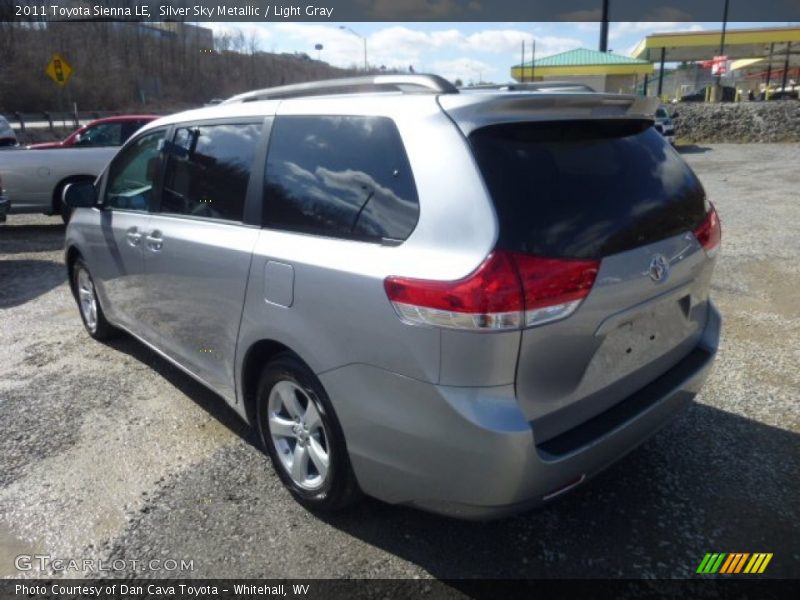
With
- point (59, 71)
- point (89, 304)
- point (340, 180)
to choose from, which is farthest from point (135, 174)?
point (59, 71)

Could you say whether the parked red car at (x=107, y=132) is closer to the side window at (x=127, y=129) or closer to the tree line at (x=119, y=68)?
the side window at (x=127, y=129)

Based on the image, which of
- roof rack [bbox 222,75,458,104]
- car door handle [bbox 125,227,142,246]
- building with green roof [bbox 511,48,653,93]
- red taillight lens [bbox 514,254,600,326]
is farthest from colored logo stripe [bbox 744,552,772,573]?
building with green roof [bbox 511,48,653,93]

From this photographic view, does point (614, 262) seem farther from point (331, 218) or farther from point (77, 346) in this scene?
point (77, 346)

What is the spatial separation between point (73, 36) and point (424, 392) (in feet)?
230

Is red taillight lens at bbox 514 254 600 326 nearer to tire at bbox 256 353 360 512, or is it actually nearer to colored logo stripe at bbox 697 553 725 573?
tire at bbox 256 353 360 512

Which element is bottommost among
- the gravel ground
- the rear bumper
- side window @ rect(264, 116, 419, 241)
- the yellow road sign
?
the gravel ground

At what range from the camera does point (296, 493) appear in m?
2.85

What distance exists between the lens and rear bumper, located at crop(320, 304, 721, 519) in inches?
80.6

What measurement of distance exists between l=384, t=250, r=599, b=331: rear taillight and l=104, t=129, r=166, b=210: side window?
2.48 metres

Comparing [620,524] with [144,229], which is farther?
[144,229]

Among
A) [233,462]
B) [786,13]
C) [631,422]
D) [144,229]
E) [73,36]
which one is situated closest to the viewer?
[631,422]

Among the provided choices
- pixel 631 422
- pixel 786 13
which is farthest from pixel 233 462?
pixel 786 13

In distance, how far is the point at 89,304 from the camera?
510cm

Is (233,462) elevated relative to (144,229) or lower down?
lower down
